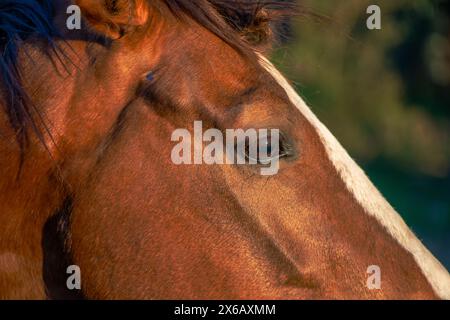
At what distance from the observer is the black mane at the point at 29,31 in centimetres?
217

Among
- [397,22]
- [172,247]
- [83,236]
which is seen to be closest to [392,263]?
[172,247]

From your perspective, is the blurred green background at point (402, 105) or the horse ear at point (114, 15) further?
the blurred green background at point (402, 105)

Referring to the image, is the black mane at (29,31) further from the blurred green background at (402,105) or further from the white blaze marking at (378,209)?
the blurred green background at (402,105)

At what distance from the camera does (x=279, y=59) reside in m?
3.05

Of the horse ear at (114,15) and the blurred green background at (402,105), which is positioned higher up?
the blurred green background at (402,105)

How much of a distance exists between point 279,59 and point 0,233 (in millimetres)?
1466

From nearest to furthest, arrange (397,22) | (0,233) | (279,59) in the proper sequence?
1. (0,233)
2. (279,59)
3. (397,22)

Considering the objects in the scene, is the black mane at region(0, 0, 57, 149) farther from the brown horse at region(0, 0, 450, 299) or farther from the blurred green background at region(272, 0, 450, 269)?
the blurred green background at region(272, 0, 450, 269)

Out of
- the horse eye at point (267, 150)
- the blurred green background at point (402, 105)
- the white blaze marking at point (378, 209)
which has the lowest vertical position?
the white blaze marking at point (378, 209)

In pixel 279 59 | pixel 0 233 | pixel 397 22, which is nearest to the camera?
pixel 0 233

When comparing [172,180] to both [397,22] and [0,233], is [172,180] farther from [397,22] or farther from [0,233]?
[397,22]

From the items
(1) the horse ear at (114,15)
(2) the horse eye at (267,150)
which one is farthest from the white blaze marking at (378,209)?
(1) the horse ear at (114,15)
